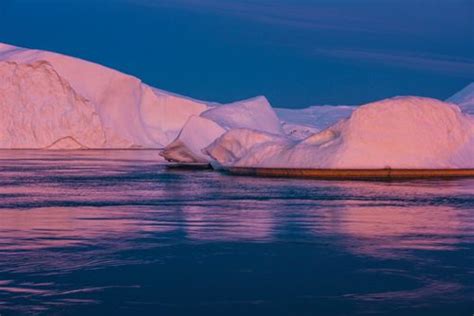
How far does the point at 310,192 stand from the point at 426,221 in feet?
26.7

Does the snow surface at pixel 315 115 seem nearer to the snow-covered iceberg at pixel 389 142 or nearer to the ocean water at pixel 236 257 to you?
the snow-covered iceberg at pixel 389 142

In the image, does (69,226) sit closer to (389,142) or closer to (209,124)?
(389,142)

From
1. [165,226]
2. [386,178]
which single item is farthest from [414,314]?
[386,178]

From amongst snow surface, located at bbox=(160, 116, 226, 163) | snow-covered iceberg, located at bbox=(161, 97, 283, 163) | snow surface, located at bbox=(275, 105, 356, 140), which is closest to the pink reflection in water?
snow-covered iceberg, located at bbox=(161, 97, 283, 163)

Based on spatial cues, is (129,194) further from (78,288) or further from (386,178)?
(78,288)

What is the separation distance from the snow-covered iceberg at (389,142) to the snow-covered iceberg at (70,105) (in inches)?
2135

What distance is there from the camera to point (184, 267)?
8.98 m

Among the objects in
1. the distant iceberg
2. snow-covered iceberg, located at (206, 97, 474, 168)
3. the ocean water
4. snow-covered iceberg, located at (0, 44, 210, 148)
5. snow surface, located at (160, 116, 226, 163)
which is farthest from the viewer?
Answer: snow-covered iceberg, located at (0, 44, 210, 148)

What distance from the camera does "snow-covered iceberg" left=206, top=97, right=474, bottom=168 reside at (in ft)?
101

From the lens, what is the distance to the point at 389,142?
31031 mm

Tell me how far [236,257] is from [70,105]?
77.6 meters

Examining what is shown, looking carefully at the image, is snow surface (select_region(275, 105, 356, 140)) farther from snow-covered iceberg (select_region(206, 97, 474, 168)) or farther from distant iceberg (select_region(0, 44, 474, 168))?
snow-covered iceberg (select_region(206, 97, 474, 168))

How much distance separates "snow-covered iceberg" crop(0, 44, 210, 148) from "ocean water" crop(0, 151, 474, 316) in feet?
221

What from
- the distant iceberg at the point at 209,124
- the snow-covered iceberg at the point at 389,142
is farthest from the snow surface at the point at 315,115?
the snow-covered iceberg at the point at 389,142
